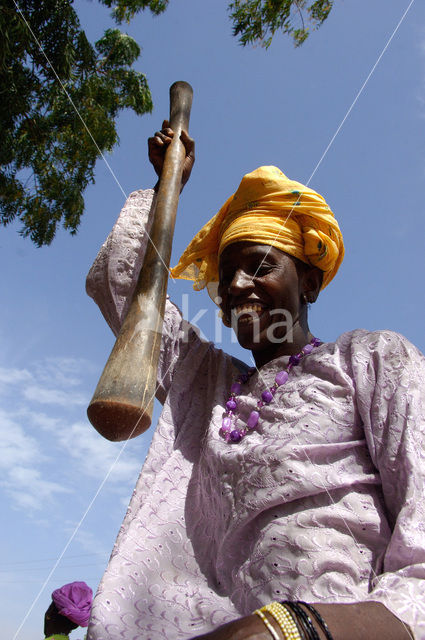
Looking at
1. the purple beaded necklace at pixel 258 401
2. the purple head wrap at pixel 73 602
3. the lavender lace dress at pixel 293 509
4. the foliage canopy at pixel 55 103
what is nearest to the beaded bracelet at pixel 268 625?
the lavender lace dress at pixel 293 509

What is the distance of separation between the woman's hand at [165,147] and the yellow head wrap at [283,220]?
389mm

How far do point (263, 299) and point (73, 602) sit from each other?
3.60m

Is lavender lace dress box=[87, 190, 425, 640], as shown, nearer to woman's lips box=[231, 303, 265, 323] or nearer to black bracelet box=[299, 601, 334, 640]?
black bracelet box=[299, 601, 334, 640]

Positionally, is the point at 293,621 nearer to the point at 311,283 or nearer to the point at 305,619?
the point at 305,619

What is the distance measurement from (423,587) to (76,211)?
8831mm

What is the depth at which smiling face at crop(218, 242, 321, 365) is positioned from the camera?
225 cm

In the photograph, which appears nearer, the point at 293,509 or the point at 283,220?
the point at 293,509

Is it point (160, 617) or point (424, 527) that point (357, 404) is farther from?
point (160, 617)

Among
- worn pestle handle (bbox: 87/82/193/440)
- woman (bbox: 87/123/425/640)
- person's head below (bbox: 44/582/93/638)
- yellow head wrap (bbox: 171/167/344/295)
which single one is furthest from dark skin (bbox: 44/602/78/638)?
worn pestle handle (bbox: 87/82/193/440)

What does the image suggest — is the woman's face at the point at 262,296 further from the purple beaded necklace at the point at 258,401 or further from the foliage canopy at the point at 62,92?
the foliage canopy at the point at 62,92

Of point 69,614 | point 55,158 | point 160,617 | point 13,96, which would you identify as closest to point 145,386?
point 160,617

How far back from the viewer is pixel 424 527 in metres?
1.33

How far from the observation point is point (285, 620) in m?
1.02

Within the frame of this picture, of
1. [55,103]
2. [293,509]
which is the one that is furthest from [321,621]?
[55,103]
